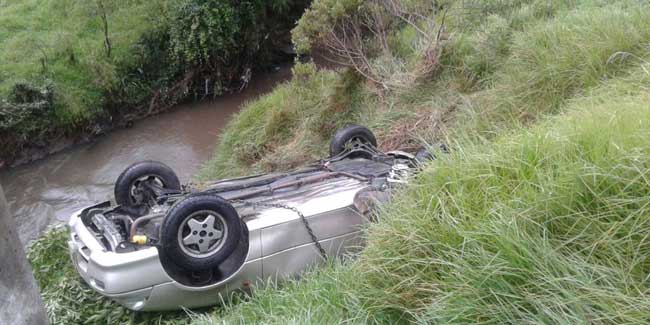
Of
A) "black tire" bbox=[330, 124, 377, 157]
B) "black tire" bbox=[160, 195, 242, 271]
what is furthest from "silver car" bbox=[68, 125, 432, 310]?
"black tire" bbox=[330, 124, 377, 157]

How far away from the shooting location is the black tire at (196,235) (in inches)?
159

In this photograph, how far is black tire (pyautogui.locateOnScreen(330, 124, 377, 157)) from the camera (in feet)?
21.2

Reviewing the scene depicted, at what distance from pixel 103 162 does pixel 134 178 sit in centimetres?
731

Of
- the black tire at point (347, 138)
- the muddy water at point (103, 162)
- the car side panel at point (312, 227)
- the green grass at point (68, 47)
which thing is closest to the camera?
the car side panel at point (312, 227)

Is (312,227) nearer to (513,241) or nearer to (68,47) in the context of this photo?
(513,241)

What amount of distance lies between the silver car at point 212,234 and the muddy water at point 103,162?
4.80 metres

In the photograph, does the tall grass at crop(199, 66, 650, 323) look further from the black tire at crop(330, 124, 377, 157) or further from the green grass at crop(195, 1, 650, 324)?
the black tire at crop(330, 124, 377, 157)

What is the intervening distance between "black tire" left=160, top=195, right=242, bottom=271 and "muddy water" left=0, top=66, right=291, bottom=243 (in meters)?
5.71

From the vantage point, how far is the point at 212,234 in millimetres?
4211

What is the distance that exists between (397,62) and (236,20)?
764cm

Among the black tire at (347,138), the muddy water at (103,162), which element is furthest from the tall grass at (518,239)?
the muddy water at (103,162)

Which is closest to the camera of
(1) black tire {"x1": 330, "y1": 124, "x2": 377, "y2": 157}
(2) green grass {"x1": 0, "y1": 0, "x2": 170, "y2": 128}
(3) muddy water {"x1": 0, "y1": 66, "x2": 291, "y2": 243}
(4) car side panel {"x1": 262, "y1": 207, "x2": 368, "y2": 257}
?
(4) car side panel {"x1": 262, "y1": 207, "x2": 368, "y2": 257}

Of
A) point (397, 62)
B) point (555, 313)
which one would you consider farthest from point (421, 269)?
point (397, 62)

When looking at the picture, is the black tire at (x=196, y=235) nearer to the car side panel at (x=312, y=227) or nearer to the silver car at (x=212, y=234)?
the silver car at (x=212, y=234)
